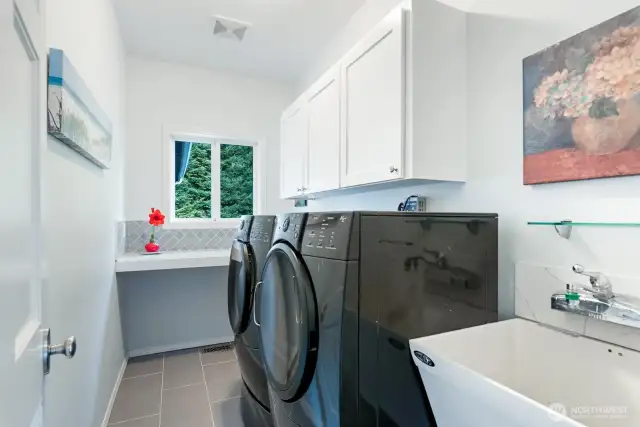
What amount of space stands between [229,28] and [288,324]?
229cm

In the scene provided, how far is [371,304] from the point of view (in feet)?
3.25

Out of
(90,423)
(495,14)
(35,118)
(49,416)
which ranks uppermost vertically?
(495,14)

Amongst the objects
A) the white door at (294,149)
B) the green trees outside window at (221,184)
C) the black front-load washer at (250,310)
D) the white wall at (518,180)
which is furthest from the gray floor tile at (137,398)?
the white wall at (518,180)

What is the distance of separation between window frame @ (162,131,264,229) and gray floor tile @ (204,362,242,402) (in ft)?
4.29

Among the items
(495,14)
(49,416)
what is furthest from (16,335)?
(495,14)

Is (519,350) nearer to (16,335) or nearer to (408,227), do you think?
(408,227)

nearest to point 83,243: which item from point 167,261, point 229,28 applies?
point 167,261

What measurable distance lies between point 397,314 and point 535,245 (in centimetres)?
62

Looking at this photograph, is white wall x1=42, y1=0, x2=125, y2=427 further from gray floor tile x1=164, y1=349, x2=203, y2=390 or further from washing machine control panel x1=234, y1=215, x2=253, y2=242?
washing machine control panel x1=234, y1=215, x2=253, y2=242

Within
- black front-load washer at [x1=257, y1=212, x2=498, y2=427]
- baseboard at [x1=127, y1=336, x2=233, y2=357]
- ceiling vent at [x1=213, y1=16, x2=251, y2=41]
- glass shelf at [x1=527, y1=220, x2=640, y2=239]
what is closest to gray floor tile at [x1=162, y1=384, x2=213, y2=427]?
baseboard at [x1=127, y1=336, x2=233, y2=357]

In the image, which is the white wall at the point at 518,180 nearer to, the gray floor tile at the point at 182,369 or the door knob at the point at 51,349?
the door knob at the point at 51,349

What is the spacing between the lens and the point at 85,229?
5.02 ft

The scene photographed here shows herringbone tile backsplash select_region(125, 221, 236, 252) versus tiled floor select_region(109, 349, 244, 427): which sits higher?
herringbone tile backsplash select_region(125, 221, 236, 252)

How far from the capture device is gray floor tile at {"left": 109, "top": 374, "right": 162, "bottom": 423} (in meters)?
2.04
